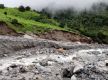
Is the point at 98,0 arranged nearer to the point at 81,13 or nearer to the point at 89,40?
the point at 81,13

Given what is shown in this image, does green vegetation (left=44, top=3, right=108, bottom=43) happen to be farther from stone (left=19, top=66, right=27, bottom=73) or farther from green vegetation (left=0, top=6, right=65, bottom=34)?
stone (left=19, top=66, right=27, bottom=73)

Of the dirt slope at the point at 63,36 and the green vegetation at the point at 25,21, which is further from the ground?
the green vegetation at the point at 25,21

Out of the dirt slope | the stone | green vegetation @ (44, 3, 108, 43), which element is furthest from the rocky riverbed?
green vegetation @ (44, 3, 108, 43)

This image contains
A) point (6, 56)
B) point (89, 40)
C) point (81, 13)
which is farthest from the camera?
point (81, 13)

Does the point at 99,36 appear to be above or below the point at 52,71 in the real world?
below

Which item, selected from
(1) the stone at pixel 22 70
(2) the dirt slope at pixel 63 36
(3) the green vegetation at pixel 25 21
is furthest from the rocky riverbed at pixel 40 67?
(2) the dirt slope at pixel 63 36

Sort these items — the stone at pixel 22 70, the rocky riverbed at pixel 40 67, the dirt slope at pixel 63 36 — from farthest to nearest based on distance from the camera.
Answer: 1. the dirt slope at pixel 63 36
2. the stone at pixel 22 70
3. the rocky riverbed at pixel 40 67

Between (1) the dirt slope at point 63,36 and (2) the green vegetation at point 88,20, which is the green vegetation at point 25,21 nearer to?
(1) the dirt slope at point 63,36

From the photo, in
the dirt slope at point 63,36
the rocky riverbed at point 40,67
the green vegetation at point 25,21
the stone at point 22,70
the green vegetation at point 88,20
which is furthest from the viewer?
the green vegetation at point 88,20

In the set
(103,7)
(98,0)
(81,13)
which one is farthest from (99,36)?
(98,0)

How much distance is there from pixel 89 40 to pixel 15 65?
203ft

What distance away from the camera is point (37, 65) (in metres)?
43.8

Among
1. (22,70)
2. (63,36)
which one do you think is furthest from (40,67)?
(63,36)

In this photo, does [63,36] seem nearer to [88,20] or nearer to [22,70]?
[88,20]
